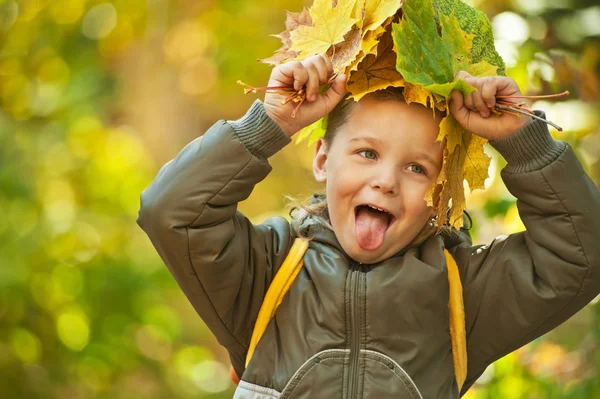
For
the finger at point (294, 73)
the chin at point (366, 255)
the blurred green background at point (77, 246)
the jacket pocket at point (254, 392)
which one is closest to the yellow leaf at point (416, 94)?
the finger at point (294, 73)

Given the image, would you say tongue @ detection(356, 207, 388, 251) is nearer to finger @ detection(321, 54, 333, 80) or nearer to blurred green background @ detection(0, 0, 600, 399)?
finger @ detection(321, 54, 333, 80)

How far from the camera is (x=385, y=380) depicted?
192cm

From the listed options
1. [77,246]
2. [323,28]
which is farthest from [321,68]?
[77,246]

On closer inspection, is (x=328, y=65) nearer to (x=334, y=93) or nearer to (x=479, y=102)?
(x=334, y=93)

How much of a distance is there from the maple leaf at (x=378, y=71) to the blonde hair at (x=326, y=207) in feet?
0.17

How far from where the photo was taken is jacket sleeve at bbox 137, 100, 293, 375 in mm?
1904

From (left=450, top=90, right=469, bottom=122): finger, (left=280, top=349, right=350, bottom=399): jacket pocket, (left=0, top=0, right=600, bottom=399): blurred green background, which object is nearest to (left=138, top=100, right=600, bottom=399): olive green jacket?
(left=280, top=349, right=350, bottom=399): jacket pocket

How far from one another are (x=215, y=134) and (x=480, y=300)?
723 millimetres

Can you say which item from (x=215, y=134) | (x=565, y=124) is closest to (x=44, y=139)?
(x=565, y=124)

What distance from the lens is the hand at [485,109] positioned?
6.28ft

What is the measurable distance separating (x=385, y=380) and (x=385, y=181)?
434 millimetres

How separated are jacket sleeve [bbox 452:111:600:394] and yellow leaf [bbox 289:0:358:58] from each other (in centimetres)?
43

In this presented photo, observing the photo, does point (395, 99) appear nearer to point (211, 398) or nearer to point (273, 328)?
point (273, 328)

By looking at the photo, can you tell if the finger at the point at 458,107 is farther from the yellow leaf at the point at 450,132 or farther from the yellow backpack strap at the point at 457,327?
the yellow backpack strap at the point at 457,327
